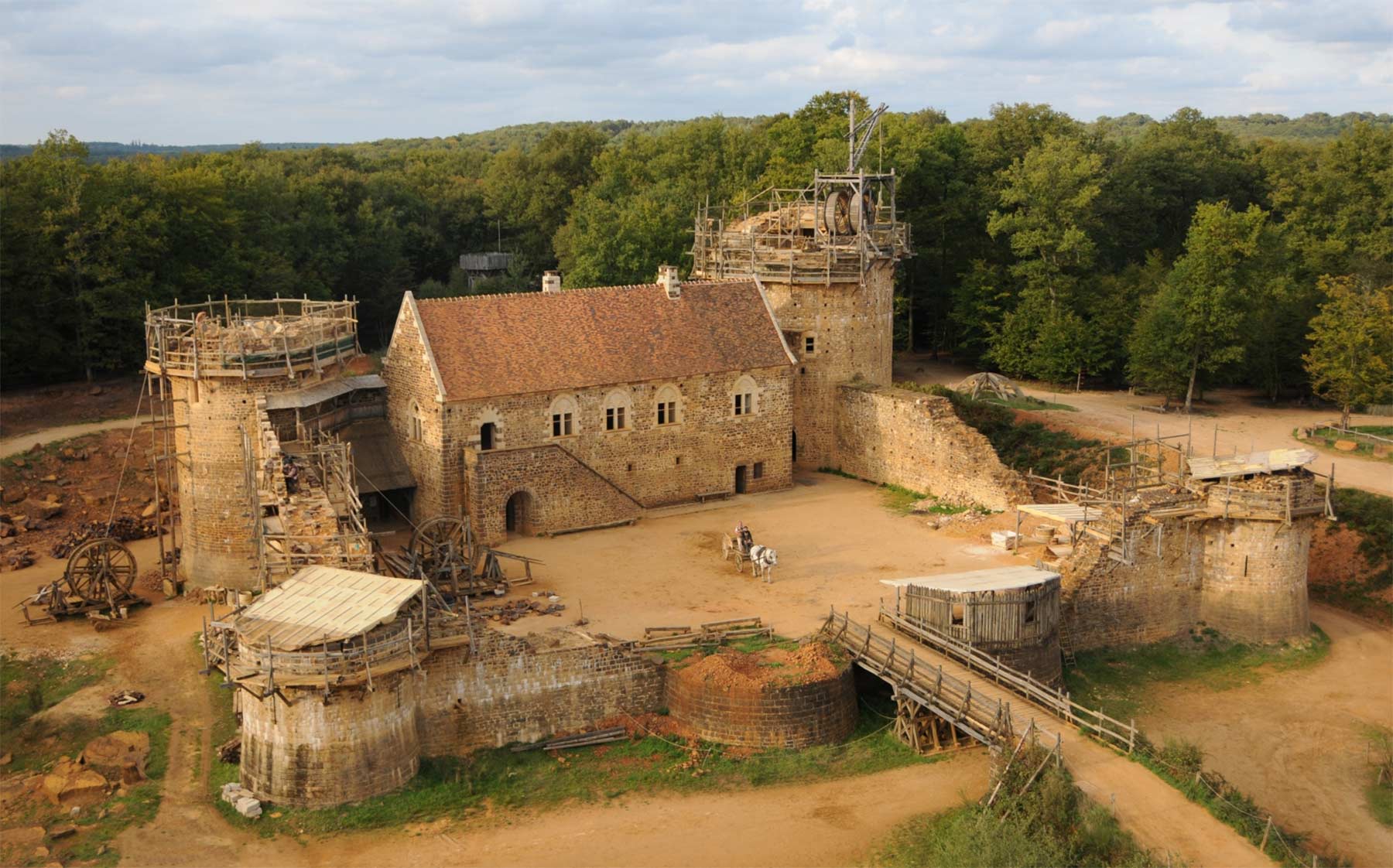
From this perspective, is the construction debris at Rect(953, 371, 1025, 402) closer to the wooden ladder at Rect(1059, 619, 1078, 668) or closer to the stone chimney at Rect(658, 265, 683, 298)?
the stone chimney at Rect(658, 265, 683, 298)

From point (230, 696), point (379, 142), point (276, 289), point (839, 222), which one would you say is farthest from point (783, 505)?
point (379, 142)

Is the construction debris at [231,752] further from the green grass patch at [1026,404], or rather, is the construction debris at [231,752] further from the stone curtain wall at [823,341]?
the green grass patch at [1026,404]

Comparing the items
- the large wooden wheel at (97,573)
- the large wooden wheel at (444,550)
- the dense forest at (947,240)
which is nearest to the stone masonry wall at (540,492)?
the large wooden wheel at (444,550)

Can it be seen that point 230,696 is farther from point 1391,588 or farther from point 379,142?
point 379,142

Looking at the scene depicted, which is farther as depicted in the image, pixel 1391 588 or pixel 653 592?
pixel 1391 588

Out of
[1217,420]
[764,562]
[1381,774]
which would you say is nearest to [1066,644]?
[1381,774]
